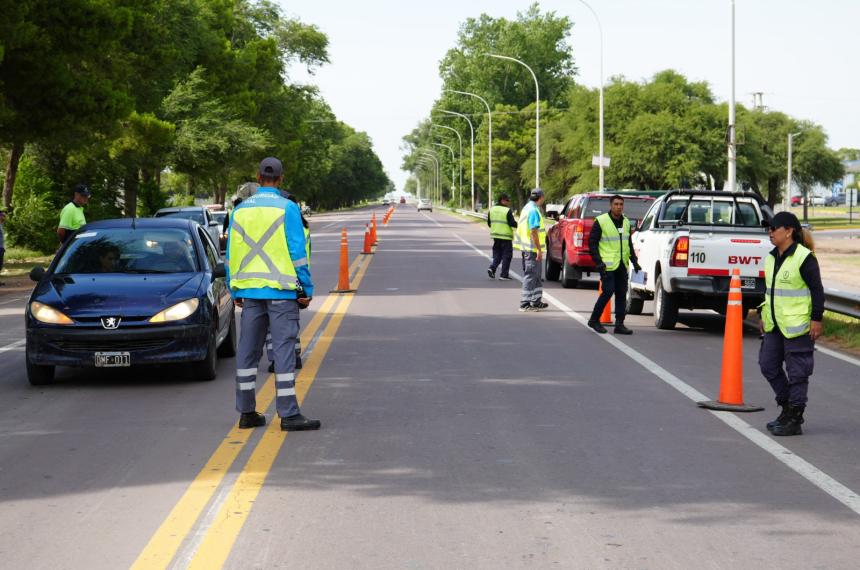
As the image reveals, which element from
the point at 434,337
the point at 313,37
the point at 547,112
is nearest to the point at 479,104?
the point at 547,112

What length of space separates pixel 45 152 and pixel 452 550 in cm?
3890

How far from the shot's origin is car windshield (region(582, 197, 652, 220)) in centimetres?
2289

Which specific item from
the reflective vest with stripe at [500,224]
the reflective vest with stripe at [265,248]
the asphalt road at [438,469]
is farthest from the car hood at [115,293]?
the reflective vest with stripe at [500,224]

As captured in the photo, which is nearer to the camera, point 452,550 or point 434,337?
point 452,550

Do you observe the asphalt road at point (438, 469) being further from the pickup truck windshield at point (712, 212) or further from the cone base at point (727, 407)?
the pickup truck windshield at point (712, 212)

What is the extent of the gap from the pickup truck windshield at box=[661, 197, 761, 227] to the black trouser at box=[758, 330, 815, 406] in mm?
8003

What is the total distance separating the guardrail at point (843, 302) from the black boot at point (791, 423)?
20.5ft

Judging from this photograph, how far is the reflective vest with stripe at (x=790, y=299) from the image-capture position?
28.9 ft

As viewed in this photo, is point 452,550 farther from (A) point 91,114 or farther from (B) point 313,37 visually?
(B) point 313,37

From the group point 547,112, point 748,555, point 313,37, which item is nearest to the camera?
point 748,555

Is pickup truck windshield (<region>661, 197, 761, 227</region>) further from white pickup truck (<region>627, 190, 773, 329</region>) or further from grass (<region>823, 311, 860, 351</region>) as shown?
grass (<region>823, 311, 860, 351</region>)

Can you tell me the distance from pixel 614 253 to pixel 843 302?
287cm

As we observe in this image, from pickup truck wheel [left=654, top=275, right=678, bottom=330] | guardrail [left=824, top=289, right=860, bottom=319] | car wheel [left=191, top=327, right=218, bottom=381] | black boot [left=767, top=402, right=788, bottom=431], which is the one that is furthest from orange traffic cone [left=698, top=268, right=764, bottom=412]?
pickup truck wheel [left=654, top=275, right=678, bottom=330]

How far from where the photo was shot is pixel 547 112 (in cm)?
10344
